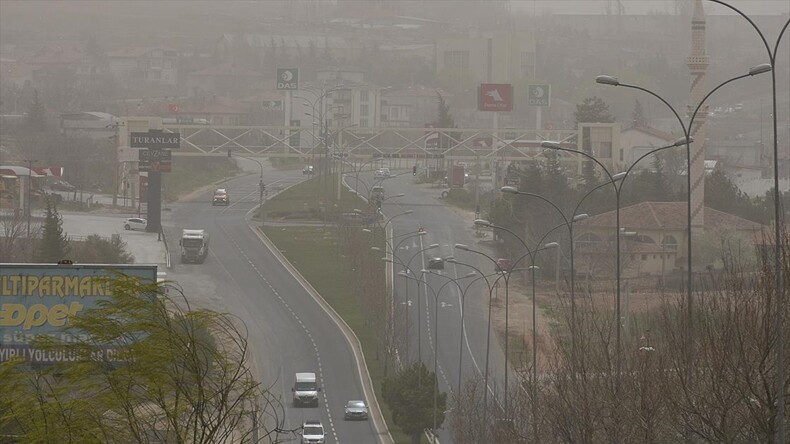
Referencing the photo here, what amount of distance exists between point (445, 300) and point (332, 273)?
7031mm

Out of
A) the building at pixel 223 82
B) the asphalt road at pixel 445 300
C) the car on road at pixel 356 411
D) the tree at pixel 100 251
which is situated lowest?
the car on road at pixel 356 411

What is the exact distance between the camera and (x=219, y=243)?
86.2 meters

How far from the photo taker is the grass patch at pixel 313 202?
95438 millimetres

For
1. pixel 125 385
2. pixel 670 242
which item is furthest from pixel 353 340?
pixel 125 385

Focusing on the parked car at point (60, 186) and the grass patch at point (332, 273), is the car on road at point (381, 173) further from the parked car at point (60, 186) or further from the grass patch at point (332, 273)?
the grass patch at point (332, 273)

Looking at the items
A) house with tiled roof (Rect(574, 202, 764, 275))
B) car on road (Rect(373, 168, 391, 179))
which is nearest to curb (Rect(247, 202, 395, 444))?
house with tiled roof (Rect(574, 202, 764, 275))

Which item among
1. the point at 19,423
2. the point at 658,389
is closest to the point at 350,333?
the point at 658,389

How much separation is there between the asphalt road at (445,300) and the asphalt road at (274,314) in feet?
8.92

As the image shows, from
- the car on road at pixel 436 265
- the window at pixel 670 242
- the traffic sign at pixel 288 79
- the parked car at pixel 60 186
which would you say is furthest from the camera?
the traffic sign at pixel 288 79

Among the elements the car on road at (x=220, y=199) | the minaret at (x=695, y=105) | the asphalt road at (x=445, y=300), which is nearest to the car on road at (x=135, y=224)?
the asphalt road at (x=445, y=300)

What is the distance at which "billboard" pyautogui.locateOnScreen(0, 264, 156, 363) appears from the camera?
32.9 m

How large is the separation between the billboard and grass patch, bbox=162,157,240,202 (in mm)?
74623

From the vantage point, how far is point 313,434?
4678cm

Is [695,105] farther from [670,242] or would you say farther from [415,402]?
[415,402]
